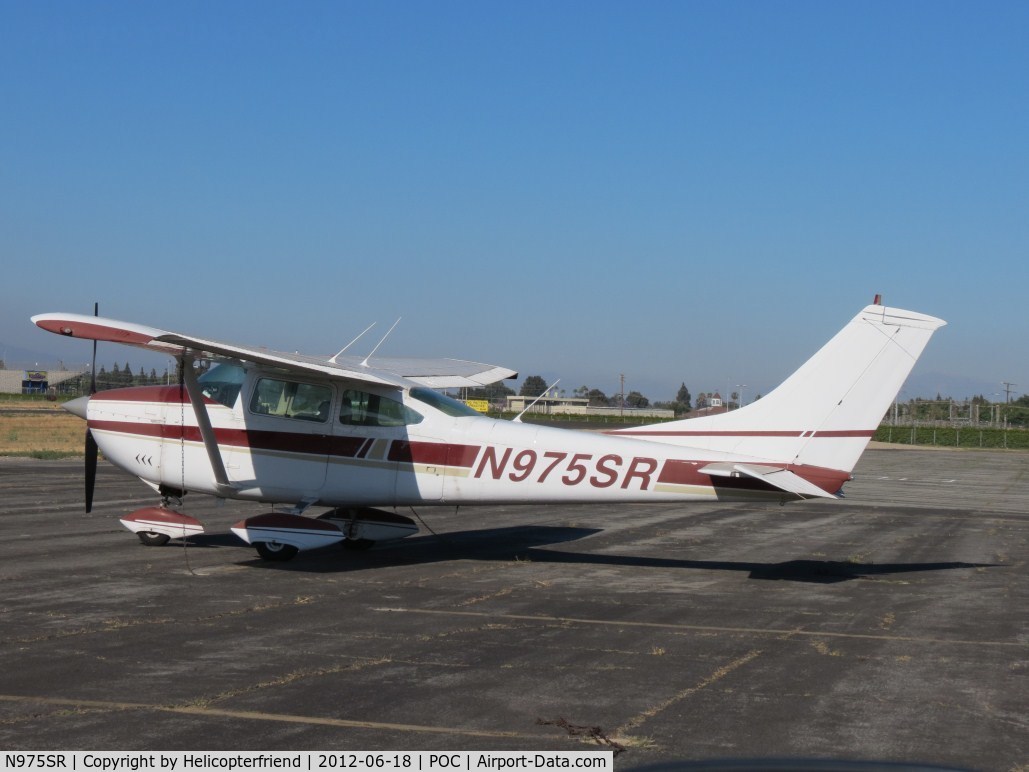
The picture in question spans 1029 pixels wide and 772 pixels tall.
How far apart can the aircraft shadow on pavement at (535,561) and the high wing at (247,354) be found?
2.39 metres

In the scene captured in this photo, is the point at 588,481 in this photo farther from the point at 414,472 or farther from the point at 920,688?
the point at 920,688

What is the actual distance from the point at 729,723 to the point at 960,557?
1067 cm

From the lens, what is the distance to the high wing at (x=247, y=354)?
38.0 feet

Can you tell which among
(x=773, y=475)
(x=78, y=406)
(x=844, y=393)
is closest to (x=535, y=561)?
(x=773, y=475)

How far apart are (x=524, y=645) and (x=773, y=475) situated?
4.52 meters

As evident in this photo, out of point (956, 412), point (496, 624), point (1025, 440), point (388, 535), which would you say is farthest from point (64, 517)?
point (956, 412)

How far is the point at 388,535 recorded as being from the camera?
14.7 meters

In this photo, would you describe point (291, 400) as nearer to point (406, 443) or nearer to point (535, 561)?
point (406, 443)

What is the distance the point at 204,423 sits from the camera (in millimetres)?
13547

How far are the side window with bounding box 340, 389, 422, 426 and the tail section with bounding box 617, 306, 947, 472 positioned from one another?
13.8 feet
